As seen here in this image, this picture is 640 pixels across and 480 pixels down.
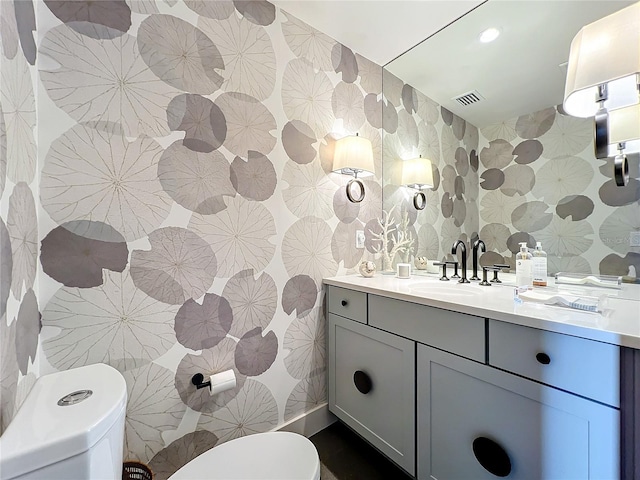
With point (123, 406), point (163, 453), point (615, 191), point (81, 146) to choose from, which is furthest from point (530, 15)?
point (163, 453)

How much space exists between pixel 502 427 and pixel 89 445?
1.11 meters

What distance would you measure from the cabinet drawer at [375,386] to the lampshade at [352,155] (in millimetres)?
901

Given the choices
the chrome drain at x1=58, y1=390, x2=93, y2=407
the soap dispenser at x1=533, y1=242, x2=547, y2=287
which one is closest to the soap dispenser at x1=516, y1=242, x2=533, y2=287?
the soap dispenser at x1=533, y1=242, x2=547, y2=287

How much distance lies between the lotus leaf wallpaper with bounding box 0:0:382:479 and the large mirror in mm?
693

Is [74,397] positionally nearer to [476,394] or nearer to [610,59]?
[476,394]

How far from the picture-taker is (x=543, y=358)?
74 centimetres

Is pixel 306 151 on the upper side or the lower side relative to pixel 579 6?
lower

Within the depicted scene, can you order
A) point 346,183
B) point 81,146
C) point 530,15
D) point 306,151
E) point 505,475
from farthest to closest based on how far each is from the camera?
1. point 346,183
2. point 306,151
3. point 530,15
4. point 81,146
5. point 505,475

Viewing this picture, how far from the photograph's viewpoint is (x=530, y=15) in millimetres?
1253

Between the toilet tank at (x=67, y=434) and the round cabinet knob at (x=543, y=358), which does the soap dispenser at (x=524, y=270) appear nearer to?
the round cabinet knob at (x=543, y=358)

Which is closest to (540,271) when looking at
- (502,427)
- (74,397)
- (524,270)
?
(524,270)

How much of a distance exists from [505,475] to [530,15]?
1.93 m

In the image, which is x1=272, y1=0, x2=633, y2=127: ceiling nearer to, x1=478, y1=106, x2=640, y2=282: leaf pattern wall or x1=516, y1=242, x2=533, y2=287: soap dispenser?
x1=478, y1=106, x2=640, y2=282: leaf pattern wall

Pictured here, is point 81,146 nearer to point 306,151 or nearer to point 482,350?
point 306,151
